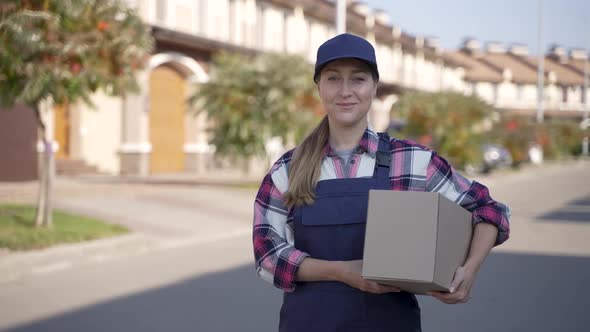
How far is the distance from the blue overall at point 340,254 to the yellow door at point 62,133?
22.7 m

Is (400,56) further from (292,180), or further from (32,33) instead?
(292,180)

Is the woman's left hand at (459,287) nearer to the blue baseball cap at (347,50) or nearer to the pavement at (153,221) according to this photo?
the blue baseball cap at (347,50)

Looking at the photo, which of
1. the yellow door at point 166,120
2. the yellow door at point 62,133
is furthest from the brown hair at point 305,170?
the yellow door at point 166,120

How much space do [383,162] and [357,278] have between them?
1.32ft

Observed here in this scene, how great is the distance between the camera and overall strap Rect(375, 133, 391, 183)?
2504 mm

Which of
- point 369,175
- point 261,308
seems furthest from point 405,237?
point 261,308

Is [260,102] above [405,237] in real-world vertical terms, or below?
above

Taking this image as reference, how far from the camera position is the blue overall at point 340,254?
2414 mm

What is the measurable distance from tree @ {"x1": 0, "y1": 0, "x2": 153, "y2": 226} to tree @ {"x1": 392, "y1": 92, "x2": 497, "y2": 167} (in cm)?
1945

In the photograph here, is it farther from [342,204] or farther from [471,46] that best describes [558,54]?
[342,204]

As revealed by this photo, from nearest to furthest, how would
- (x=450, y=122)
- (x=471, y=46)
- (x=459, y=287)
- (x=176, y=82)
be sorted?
(x=459, y=287)
(x=176, y=82)
(x=450, y=122)
(x=471, y=46)

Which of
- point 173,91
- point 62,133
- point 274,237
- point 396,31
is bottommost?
point 274,237

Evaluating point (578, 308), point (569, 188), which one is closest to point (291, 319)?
point (578, 308)

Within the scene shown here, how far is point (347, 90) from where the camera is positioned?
100 inches
